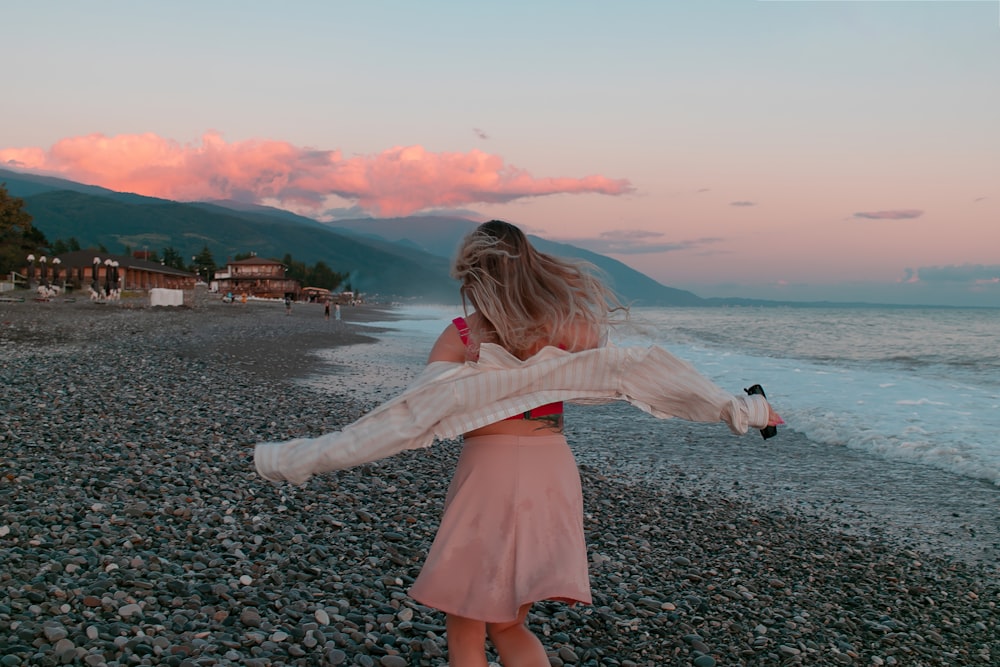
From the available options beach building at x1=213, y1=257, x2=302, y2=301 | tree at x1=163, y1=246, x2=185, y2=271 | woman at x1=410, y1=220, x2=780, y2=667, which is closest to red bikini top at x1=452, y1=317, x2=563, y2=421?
woman at x1=410, y1=220, x2=780, y2=667

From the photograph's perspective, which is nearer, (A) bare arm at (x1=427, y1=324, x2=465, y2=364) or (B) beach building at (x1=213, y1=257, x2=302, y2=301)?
(A) bare arm at (x1=427, y1=324, x2=465, y2=364)

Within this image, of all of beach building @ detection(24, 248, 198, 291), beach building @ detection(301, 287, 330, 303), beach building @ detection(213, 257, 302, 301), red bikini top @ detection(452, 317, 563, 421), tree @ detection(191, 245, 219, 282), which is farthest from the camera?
tree @ detection(191, 245, 219, 282)

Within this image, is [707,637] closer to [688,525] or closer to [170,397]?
[688,525]

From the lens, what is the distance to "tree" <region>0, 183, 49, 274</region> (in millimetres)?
58787

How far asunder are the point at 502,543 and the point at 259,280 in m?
116

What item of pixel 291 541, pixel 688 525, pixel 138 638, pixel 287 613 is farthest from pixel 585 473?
pixel 138 638

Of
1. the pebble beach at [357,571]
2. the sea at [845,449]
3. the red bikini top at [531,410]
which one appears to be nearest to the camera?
the red bikini top at [531,410]

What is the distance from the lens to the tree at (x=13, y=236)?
5879 centimetres

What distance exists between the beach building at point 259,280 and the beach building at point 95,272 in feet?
80.7

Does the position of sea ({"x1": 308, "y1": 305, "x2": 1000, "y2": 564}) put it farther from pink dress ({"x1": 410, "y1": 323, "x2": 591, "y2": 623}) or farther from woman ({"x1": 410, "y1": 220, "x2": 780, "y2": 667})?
pink dress ({"x1": 410, "y1": 323, "x2": 591, "y2": 623})

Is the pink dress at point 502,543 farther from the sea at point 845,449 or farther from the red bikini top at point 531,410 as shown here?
the sea at point 845,449

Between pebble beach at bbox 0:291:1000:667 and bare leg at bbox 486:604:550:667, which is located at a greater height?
bare leg at bbox 486:604:550:667

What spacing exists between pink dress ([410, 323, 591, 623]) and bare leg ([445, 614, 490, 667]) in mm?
99

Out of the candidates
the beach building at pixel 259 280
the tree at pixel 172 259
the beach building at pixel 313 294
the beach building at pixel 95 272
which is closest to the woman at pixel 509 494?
the beach building at pixel 95 272
